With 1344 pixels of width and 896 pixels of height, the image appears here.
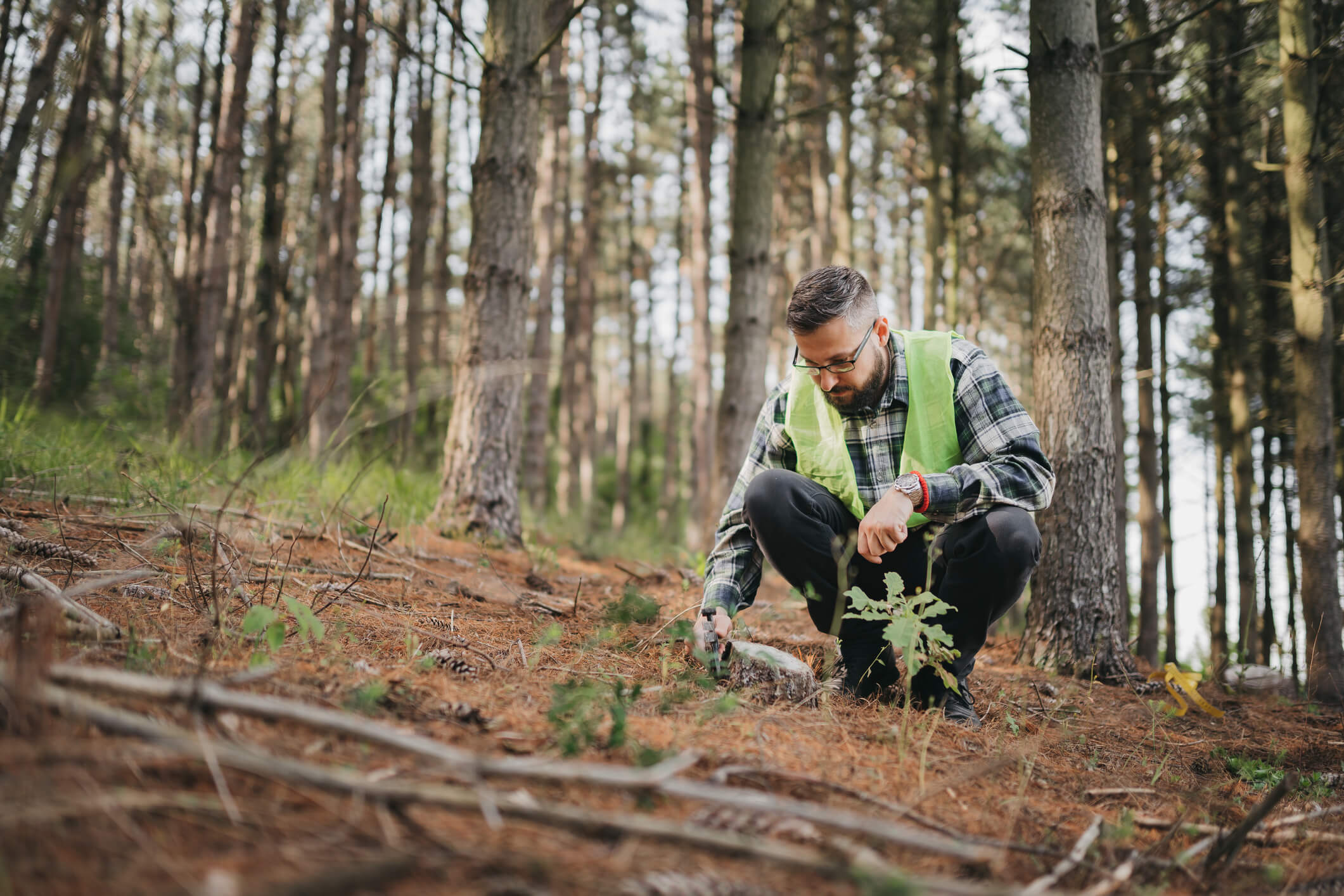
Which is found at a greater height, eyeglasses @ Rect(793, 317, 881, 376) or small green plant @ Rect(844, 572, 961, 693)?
eyeglasses @ Rect(793, 317, 881, 376)

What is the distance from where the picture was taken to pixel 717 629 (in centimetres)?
246

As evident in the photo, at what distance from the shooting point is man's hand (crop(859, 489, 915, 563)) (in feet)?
7.95

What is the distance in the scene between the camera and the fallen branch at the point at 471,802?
1.12 metres

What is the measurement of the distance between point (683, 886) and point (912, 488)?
1.68 m

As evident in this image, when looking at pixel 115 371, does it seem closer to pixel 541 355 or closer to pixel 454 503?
pixel 541 355

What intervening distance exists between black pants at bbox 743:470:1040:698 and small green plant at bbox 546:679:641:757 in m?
0.92

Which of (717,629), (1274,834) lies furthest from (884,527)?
(1274,834)

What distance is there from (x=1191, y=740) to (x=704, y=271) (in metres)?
9.88

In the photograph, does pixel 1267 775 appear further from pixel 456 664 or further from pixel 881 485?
pixel 456 664

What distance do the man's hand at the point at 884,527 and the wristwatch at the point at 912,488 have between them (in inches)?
1.2

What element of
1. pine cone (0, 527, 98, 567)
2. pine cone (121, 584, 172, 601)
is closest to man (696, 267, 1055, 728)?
pine cone (121, 584, 172, 601)

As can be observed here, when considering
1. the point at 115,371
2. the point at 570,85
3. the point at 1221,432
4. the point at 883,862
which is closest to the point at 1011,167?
the point at 1221,432

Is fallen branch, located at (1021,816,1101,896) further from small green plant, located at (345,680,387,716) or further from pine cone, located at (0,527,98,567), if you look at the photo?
pine cone, located at (0,527,98,567)

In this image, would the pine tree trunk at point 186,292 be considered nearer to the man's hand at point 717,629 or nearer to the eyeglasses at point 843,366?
the man's hand at point 717,629
